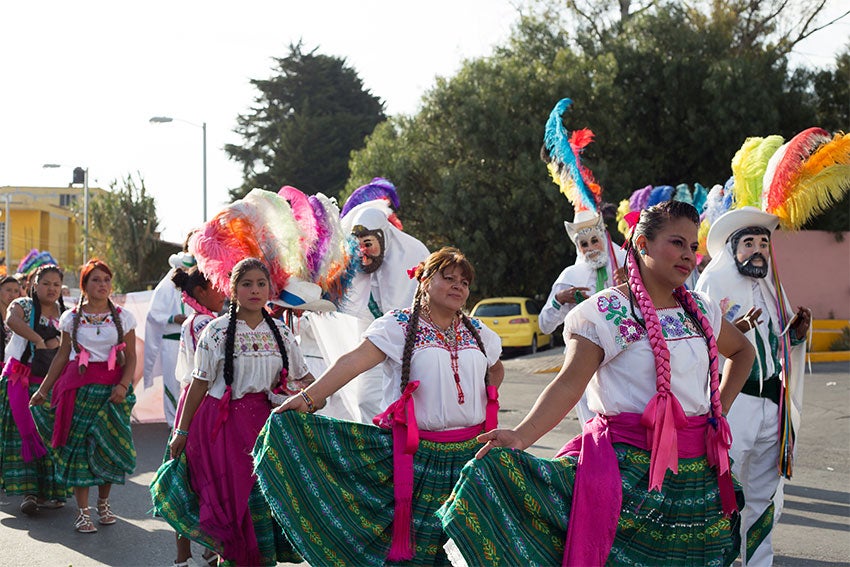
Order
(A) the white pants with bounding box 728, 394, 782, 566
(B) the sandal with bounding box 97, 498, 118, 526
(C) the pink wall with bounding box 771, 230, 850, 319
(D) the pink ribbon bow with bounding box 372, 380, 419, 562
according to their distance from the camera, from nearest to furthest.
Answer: (D) the pink ribbon bow with bounding box 372, 380, 419, 562 → (A) the white pants with bounding box 728, 394, 782, 566 → (B) the sandal with bounding box 97, 498, 118, 526 → (C) the pink wall with bounding box 771, 230, 850, 319

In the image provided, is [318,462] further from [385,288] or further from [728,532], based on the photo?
[385,288]

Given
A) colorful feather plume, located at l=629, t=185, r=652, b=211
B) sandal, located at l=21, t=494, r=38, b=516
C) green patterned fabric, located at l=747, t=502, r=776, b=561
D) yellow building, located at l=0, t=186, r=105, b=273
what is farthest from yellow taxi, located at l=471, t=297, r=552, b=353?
yellow building, located at l=0, t=186, r=105, b=273

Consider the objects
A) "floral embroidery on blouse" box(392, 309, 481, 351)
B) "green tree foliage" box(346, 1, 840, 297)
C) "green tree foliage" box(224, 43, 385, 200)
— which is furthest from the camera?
"green tree foliage" box(224, 43, 385, 200)

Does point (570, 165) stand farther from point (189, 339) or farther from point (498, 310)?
point (498, 310)

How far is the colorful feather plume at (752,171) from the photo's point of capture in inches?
283

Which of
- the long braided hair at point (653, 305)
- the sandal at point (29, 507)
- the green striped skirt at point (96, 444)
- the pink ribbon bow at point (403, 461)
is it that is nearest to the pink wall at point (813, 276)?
the green striped skirt at point (96, 444)

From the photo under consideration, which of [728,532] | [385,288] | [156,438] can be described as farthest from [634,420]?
[156,438]

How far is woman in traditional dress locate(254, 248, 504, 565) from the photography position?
4621 millimetres

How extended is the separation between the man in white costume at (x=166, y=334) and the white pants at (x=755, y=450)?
6.52 m

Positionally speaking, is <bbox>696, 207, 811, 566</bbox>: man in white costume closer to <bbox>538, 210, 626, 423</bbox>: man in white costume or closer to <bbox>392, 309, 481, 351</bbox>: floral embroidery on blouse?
<bbox>538, 210, 626, 423</bbox>: man in white costume

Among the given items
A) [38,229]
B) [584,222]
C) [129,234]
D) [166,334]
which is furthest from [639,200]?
[38,229]

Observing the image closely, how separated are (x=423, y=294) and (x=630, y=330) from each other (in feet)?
4.88

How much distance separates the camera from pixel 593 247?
27.8ft

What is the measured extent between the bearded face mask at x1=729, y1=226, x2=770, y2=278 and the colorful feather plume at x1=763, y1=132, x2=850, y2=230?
178mm
